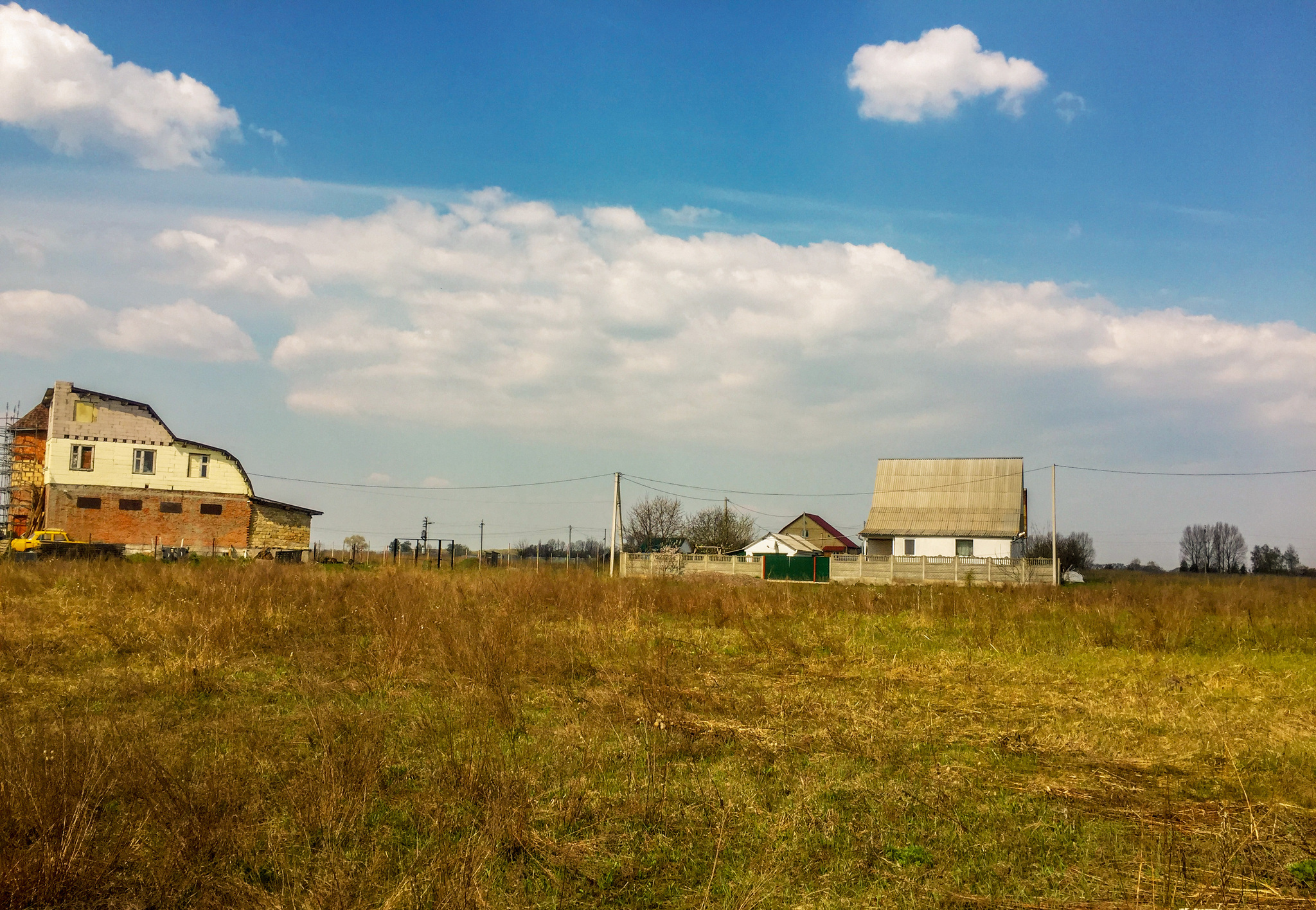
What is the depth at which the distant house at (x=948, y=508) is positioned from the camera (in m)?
47.4

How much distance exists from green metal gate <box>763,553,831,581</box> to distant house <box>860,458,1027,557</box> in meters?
10.1

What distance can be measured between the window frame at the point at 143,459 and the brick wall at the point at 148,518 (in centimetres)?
90

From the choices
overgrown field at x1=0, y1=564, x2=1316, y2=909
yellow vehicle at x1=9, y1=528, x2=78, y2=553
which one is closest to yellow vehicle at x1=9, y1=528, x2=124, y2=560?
yellow vehicle at x1=9, y1=528, x2=78, y2=553

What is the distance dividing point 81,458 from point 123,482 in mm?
2112

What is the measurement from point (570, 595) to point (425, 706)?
9.75 m

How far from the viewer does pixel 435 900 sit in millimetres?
A: 3938

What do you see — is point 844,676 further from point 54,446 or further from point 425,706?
point 54,446

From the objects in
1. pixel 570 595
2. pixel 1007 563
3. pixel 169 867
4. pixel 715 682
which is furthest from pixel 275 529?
pixel 169 867

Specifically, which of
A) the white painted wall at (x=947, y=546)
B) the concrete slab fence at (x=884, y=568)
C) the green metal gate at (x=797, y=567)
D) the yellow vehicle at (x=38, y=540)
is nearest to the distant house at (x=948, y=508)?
the white painted wall at (x=947, y=546)

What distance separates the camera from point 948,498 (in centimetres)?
5000

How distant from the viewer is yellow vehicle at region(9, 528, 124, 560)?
32.0m

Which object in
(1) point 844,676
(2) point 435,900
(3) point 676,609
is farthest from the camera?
(3) point 676,609

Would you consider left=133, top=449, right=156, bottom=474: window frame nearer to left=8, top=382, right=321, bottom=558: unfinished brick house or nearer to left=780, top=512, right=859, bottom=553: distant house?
left=8, top=382, right=321, bottom=558: unfinished brick house

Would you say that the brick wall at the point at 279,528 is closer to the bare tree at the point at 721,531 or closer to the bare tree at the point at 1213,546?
the bare tree at the point at 721,531
